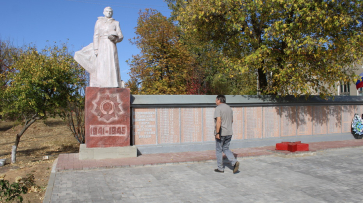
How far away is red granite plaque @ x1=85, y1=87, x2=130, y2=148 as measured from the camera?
8.91 metres

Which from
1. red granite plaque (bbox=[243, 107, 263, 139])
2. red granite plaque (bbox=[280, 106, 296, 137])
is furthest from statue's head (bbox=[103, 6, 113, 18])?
red granite plaque (bbox=[280, 106, 296, 137])

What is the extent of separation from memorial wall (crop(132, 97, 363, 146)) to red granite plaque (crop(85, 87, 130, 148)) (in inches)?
23.8

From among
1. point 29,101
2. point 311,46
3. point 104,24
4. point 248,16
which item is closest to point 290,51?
point 311,46

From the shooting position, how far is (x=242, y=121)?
1138 centimetres

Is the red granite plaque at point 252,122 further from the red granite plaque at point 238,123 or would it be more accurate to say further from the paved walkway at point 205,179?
the paved walkway at point 205,179

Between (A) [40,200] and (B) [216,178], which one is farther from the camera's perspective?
(B) [216,178]

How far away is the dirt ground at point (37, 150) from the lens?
27.7 feet

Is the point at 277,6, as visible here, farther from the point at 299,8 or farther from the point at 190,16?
the point at 190,16

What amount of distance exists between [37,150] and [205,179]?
13.2 metres

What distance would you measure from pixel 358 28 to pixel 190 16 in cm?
634

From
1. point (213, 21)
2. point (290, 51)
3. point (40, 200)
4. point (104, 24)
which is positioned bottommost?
point (40, 200)

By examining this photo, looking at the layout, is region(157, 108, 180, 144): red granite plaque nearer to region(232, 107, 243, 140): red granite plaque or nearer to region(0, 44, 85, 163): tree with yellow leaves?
region(232, 107, 243, 140): red granite plaque

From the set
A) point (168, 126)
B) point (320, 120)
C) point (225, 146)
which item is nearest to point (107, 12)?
point (168, 126)

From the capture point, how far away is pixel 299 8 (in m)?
10.7
